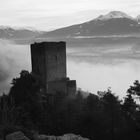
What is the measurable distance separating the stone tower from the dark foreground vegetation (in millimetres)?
4725

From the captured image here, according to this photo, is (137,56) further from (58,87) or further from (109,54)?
(58,87)

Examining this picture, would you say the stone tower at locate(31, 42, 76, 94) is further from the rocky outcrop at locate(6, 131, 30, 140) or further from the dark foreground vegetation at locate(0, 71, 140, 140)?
the rocky outcrop at locate(6, 131, 30, 140)

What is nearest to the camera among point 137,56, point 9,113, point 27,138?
point 27,138

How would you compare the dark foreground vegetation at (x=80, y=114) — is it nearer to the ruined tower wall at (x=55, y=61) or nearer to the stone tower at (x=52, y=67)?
the stone tower at (x=52, y=67)

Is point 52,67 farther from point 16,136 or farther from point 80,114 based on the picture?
point 16,136

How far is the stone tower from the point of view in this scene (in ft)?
125

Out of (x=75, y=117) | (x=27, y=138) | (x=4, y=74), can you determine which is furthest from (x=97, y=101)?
(x=4, y=74)

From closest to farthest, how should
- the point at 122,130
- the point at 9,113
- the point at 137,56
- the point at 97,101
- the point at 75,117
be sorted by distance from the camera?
the point at 9,113 → the point at 122,130 → the point at 75,117 → the point at 97,101 → the point at 137,56

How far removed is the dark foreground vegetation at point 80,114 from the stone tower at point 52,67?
15.5ft

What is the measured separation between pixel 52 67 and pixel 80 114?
1031 cm

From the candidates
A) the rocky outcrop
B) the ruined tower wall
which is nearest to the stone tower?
the ruined tower wall

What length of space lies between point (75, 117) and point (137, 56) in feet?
503

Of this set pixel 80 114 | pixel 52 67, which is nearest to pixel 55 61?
pixel 52 67

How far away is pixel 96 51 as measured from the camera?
18000cm
